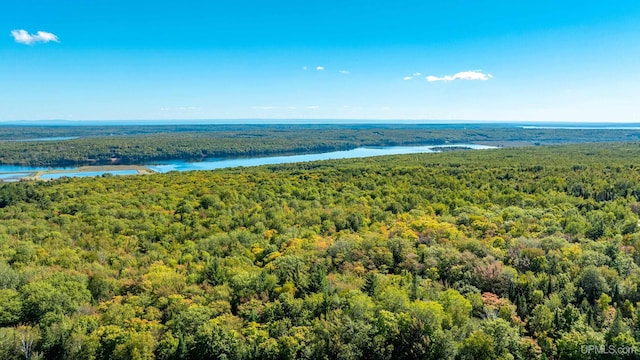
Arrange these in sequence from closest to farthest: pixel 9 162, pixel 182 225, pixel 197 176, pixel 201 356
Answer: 1. pixel 201 356
2. pixel 182 225
3. pixel 197 176
4. pixel 9 162

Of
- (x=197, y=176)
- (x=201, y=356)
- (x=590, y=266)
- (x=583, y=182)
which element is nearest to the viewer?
(x=201, y=356)

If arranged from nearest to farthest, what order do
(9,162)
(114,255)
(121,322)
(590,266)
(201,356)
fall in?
(201,356)
(121,322)
(590,266)
(114,255)
(9,162)

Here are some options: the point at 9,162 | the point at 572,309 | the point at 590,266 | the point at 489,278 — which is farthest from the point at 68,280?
the point at 9,162

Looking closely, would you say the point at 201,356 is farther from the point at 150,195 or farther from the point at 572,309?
the point at 150,195

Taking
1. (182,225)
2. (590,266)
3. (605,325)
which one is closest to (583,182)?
(590,266)

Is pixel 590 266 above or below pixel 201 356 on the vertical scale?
above

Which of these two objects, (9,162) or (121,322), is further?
(9,162)

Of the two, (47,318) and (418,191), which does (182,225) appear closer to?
(47,318)
